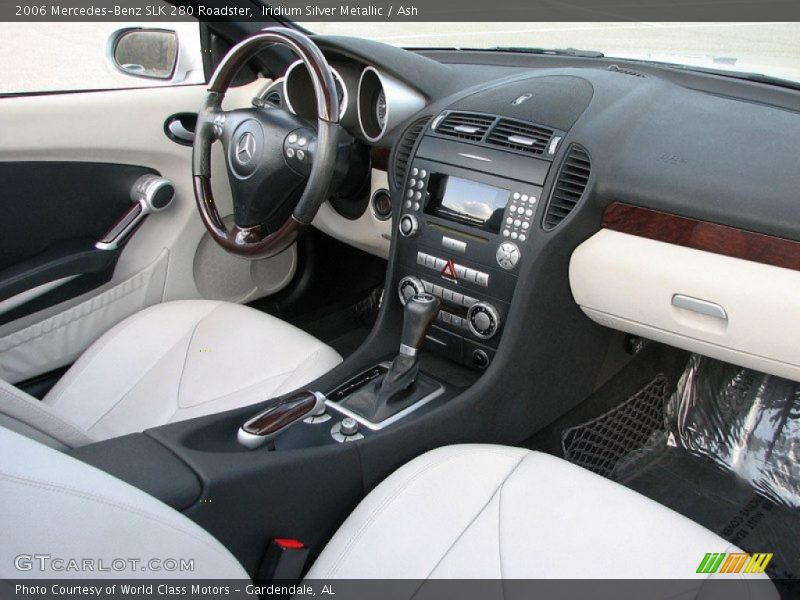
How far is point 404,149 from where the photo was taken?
1.80 m

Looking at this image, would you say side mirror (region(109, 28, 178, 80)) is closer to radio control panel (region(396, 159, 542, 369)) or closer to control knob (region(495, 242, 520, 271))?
radio control panel (region(396, 159, 542, 369))

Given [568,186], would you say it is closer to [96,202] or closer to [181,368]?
[181,368]

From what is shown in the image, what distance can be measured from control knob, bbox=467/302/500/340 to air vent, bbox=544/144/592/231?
216mm

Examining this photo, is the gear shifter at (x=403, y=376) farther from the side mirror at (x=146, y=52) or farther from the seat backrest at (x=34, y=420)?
the side mirror at (x=146, y=52)

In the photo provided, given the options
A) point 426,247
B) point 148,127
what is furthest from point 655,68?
point 148,127

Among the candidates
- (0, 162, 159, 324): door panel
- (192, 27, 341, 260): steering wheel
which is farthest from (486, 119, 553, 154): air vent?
(0, 162, 159, 324): door panel

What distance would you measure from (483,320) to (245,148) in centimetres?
63

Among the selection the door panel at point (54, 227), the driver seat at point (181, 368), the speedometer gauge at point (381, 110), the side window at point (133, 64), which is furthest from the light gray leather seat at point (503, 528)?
the side window at point (133, 64)

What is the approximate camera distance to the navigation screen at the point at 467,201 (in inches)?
62.6

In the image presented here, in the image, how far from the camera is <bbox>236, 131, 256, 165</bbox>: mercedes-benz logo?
1.68 metres

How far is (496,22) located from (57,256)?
1.87 meters

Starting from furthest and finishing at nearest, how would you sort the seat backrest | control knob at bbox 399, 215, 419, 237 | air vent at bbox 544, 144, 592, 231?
control knob at bbox 399, 215, 419, 237 → air vent at bbox 544, 144, 592, 231 → the seat backrest

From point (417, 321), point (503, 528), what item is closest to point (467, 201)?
point (417, 321)

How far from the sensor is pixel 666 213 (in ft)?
4.73
